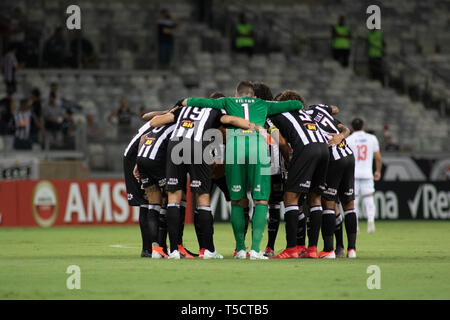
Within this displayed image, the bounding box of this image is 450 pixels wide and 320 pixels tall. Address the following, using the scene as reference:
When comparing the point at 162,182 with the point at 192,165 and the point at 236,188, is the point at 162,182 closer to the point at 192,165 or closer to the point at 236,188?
the point at 192,165

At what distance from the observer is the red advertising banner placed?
20.4 m

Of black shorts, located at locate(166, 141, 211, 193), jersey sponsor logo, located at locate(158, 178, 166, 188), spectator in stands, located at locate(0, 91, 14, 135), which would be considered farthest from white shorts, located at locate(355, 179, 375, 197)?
spectator in stands, located at locate(0, 91, 14, 135)

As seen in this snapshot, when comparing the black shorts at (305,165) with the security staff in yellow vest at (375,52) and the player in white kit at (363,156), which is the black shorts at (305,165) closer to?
the player in white kit at (363,156)

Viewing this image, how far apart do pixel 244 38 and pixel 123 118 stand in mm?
7365

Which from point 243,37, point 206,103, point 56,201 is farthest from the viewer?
point 243,37

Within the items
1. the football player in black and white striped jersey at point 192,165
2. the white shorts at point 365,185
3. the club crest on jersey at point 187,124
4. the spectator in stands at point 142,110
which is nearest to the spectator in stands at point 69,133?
the spectator in stands at point 142,110

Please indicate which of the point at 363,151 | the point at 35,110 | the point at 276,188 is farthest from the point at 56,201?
the point at 276,188

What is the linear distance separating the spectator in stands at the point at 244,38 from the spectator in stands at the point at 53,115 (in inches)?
295

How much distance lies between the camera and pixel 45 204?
67.8 feet

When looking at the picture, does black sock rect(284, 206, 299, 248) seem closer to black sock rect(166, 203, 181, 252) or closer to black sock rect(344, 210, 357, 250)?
black sock rect(344, 210, 357, 250)

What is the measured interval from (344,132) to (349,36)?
1720 cm

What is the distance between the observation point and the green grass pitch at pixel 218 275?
24.9 ft
